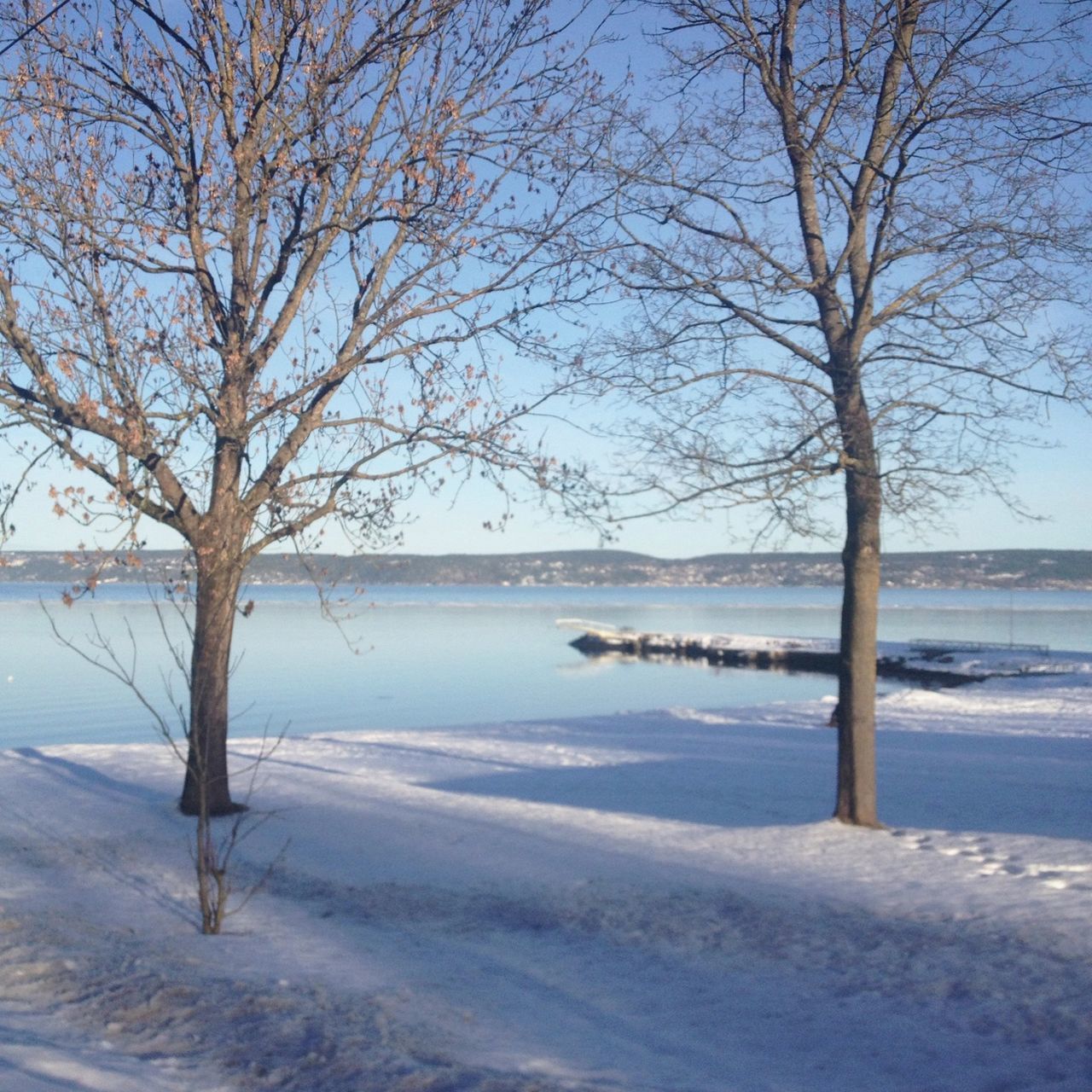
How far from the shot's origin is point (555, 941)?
7.82 m

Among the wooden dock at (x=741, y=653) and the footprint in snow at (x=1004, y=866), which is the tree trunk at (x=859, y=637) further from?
the wooden dock at (x=741, y=653)

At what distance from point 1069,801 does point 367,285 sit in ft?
33.2

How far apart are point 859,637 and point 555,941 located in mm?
4624

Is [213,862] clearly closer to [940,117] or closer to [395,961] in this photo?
[395,961]

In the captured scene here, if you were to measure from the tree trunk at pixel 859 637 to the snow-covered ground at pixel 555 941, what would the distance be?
50 cm

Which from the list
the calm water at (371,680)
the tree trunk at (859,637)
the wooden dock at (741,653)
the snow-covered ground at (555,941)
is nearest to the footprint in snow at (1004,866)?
the snow-covered ground at (555,941)

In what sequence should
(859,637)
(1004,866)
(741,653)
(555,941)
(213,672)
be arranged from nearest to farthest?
(555,941)
(1004,866)
(859,637)
(213,672)
(741,653)

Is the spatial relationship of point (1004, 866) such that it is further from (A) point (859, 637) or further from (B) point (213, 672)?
(B) point (213, 672)

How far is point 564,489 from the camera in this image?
11.9 metres

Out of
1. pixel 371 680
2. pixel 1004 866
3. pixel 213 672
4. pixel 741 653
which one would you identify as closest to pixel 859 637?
pixel 1004 866

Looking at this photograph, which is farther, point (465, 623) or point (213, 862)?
point (465, 623)

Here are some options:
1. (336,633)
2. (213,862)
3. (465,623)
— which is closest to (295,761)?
(213,862)

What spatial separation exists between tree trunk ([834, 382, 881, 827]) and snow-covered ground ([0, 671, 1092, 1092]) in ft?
1.66

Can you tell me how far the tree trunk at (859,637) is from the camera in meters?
10.8
